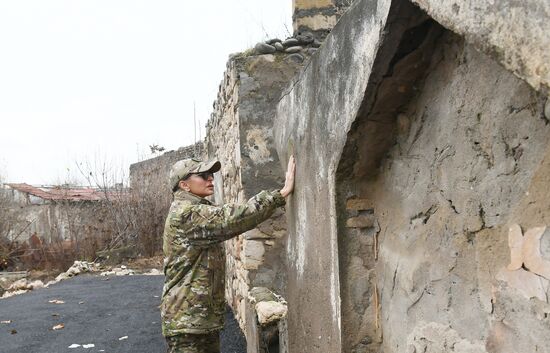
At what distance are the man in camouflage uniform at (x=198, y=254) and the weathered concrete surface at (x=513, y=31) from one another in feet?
6.82

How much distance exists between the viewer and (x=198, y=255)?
342 cm

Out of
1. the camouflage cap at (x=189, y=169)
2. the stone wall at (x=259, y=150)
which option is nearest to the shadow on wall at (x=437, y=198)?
the camouflage cap at (x=189, y=169)

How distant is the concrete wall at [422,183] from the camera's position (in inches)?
60.6

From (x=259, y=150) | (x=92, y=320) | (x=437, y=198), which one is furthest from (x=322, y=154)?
(x=92, y=320)

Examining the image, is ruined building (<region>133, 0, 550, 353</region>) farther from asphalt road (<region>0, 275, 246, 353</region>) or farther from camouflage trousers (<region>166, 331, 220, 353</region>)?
asphalt road (<region>0, 275, 246, 353</region>)

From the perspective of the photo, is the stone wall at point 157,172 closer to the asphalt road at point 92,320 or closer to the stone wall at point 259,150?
the asphalt road at point 92,320

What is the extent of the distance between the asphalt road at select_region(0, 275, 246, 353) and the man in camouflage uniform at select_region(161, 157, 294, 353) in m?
1.98

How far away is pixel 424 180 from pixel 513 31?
3.60 feet

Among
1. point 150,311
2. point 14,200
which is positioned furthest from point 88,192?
point 150,311

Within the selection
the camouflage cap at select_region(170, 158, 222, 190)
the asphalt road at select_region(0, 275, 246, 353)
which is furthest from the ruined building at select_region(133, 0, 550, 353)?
the asphalt road at select_region(0, 275, 246, 353)

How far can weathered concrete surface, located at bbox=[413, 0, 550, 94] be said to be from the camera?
1.03 metres

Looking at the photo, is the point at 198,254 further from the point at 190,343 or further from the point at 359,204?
the point at 359,204

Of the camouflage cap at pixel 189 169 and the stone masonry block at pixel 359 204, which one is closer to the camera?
the stone masonry block at pixel 359 204

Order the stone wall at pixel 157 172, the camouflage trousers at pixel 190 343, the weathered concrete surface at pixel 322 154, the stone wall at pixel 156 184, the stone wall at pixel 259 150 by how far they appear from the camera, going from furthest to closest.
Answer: the stone wall at pixel 157 172
the stone wall at pixel 156 184
the stone wall at pixel 259 150
the camouflage trousers at pixel 190 343
the weathered concrete surface at pixel 322 154
